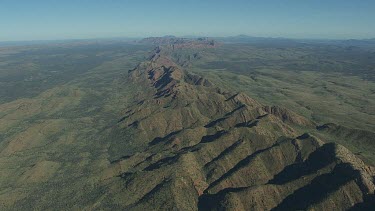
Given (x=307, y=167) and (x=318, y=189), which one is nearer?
(x=318, y=189)

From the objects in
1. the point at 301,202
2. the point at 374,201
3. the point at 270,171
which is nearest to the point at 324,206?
the point at 301,202

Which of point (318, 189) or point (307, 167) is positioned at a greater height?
point (318, 189)

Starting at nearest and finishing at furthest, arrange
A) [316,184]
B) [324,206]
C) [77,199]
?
[324,206] < [316,184] < [77,199]

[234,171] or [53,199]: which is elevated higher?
[234,171]

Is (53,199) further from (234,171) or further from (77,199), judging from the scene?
(234,171)

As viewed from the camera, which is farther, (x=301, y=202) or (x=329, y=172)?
(x=329, y=172)

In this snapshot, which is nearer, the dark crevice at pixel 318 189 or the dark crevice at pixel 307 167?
the dark crevice at pixel 318 189

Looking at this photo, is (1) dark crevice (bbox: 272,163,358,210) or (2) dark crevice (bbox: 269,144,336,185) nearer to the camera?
(1) dark crevice (bbox: 272,163,358,210)

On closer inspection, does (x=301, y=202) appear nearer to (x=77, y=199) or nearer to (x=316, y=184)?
(x=316, y=184)

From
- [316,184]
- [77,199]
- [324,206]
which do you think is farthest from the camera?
[77,199]
